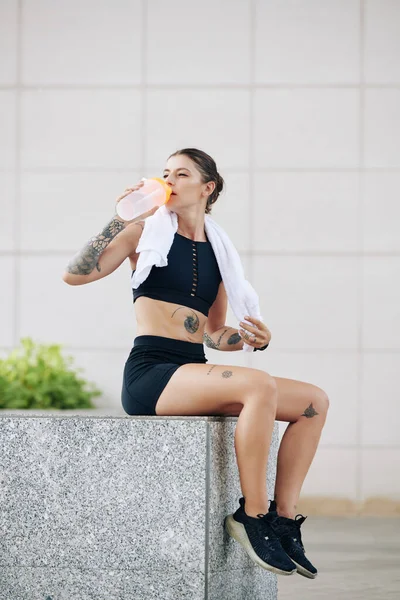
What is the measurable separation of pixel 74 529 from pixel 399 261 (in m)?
3.80

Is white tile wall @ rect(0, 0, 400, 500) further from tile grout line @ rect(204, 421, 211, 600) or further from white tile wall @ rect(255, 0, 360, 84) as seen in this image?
tile grout line @ rect(204, 421, 211, 600)

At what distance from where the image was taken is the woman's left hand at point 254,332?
2973 millimetres

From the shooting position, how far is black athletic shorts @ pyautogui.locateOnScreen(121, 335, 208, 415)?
288 centimetres

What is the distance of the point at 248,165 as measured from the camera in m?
6.07

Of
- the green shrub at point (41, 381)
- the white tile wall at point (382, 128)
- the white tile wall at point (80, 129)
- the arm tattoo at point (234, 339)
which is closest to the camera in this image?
Answer: the arm tattoo at point (234, 339)

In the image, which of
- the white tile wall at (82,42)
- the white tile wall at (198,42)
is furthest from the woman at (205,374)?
the white tile wall at (82,42)

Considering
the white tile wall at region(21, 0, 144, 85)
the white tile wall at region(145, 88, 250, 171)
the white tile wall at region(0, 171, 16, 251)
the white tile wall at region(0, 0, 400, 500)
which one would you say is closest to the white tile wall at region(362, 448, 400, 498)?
the white tile wall at region(0, 0, 400, 500)

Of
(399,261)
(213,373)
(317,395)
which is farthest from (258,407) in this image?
(399,261)

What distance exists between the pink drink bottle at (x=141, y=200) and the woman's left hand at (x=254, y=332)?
0.47m

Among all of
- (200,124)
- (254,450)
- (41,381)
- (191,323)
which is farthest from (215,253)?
(200,124)

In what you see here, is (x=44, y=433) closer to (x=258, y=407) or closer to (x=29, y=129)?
(x=258, y=407)

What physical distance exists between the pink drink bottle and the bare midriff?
0.90 feet

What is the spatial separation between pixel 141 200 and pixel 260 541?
1081 mm

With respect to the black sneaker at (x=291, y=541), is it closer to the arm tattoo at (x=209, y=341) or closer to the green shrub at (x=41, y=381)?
the arm tattoo at (x=209, y=341)
